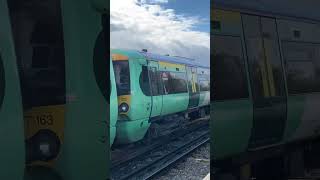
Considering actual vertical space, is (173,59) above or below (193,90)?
above

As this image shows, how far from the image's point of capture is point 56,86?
264 centimetres

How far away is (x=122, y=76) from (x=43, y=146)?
53 cm

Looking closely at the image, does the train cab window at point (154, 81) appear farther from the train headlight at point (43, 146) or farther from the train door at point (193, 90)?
the train headlight at point (43, 146)

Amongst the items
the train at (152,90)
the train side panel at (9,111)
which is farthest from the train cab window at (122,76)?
the train side panel at (9,111)

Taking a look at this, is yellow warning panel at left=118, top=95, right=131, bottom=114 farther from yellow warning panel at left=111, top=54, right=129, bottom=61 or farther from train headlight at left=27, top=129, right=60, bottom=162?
train headlight at left=27, top=129, right=60, bottom=162

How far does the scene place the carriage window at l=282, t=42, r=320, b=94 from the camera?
4.04m

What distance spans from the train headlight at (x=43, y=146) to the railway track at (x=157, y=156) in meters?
0.30

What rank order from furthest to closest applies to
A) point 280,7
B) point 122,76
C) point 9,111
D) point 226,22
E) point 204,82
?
point 280,7 < point 226,22 < point 204,82 < point 122,76 < point 9,111

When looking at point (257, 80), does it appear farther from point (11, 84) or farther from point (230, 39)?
point (11, 84)

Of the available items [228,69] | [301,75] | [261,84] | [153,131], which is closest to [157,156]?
[153,131]

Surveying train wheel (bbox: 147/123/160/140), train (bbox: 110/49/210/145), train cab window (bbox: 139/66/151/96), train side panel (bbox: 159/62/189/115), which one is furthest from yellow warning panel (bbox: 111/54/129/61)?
train wheel (bbox: 147/123/160/140)

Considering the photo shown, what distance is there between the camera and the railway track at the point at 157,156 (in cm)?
270

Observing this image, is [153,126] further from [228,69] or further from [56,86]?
[228,69]

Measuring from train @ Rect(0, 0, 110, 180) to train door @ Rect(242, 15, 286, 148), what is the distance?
1277 mm
